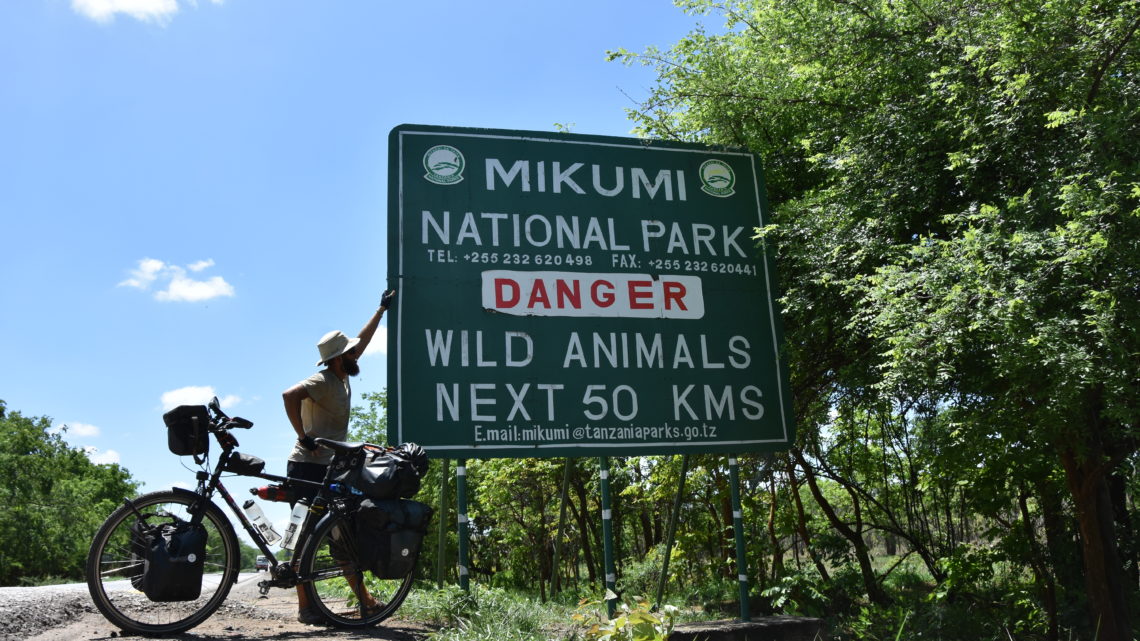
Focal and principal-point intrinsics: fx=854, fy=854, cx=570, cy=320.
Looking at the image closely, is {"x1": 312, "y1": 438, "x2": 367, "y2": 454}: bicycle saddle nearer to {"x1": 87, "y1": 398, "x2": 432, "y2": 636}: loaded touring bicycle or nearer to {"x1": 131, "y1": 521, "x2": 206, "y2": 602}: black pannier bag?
{"x1": 87, "y1": 398, "x2": 432, "y2": 636}: loaded touring bicycle

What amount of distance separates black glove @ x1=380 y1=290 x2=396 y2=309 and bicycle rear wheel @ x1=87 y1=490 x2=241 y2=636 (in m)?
1.83

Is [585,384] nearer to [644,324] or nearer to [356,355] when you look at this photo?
[644,324]

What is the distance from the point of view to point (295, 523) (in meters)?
4.99

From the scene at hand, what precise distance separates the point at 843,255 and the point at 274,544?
14.7 feet

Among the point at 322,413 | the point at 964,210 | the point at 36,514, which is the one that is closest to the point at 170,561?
the point at 322,413

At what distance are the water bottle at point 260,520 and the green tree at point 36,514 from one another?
3663 centimetres

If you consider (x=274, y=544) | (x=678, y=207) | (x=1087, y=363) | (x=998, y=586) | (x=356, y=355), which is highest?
(x=678, y=207)

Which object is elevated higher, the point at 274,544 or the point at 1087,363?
the point at 1087,363

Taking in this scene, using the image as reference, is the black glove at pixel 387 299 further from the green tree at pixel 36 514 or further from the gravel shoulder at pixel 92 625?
the green tree at pixel 36 514

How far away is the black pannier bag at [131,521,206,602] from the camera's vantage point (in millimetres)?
4488

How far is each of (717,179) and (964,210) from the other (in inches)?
78.4

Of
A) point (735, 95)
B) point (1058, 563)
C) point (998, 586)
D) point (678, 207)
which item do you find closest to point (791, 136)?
point (735, 95)

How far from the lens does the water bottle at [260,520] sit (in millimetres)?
4887

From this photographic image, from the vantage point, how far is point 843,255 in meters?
6.53
